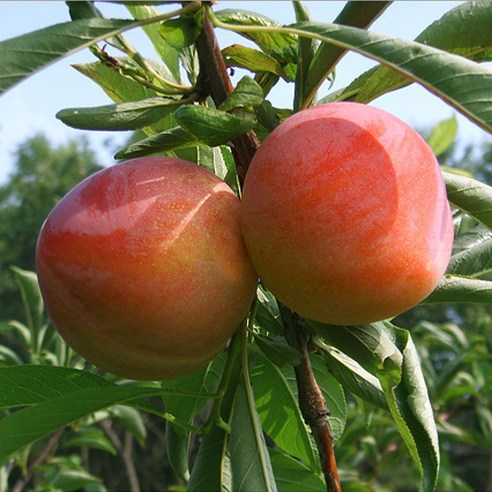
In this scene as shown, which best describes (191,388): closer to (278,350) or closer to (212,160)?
(278,350)

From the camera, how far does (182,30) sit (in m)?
0.78

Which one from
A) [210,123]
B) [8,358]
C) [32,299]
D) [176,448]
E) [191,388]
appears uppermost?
[210,123]

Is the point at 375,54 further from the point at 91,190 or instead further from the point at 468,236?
the point at 468,236

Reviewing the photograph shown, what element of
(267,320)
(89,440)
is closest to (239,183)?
(267,320)

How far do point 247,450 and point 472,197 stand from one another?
42cm

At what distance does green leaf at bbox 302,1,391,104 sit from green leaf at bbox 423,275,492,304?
310 millimetres

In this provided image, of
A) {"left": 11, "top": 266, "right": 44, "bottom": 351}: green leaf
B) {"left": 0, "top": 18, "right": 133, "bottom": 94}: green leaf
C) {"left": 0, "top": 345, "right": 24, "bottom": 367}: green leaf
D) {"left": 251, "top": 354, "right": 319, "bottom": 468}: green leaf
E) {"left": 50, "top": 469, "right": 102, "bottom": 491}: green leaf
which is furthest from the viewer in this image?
{"left": 50, "top": 469, "right": 102, "bottom": 491}: green leaf

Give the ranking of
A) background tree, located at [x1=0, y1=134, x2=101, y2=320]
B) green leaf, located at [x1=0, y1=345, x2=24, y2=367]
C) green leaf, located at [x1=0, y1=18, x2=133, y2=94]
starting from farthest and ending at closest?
background tree, located at [x1=0, y1=134, x2=101, y2=320]
green leaf, located at [x1=0, y1=345, x2=24, y2=367]
green leaf, located at [x1=0, y1=18, x2=133, y2=94]

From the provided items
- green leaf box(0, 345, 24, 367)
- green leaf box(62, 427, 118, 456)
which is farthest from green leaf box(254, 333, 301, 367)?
green leaf box(62, 427, 118, 456)

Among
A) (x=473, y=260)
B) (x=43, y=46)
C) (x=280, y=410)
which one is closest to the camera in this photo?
(x=43, y=46)

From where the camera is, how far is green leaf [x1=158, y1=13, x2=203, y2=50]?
771 millimetres

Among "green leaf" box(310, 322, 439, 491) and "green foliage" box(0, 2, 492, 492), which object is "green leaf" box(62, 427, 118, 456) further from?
"green leaf" box(310, 322, 439, 491)

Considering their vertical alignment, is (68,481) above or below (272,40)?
below

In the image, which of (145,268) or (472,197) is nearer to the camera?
(145,268)
